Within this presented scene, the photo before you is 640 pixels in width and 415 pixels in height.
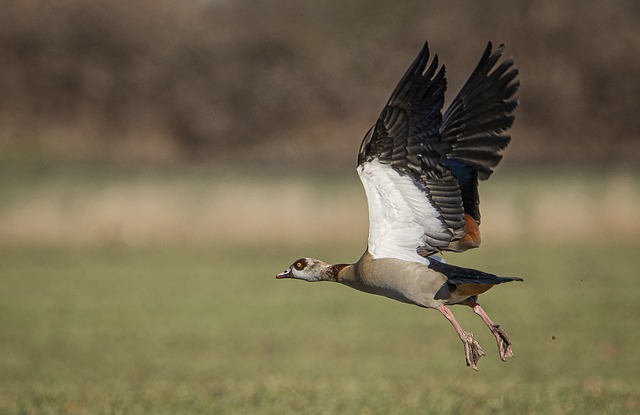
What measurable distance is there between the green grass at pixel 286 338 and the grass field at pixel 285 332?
3cm

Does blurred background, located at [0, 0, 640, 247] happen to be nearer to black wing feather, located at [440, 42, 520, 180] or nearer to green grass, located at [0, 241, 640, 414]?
green grass, located at [0, 241, 640, 414]

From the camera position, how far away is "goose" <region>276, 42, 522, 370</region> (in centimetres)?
630

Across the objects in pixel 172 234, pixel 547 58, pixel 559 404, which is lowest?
pixel 559 404

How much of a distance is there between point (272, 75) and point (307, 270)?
141 ft

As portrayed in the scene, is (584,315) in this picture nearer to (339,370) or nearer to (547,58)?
(339,370)

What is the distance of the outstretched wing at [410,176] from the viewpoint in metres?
6.30

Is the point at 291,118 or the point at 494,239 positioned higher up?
the point at 291,118

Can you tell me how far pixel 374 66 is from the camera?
47250mm

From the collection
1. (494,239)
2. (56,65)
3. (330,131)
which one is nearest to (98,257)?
(494,239)

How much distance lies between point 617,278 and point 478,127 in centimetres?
1079

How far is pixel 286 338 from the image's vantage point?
44.7ft

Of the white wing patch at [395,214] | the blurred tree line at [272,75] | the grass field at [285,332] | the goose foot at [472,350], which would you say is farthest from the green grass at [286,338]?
the blurred tree line at [272,75]

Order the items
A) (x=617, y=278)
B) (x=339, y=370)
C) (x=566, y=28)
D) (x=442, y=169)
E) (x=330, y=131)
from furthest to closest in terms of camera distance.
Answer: (x=566, y=28) → (x=330, y=131) → (x=617, y=278) → (x=339, y=370) → (x=442, y=169)

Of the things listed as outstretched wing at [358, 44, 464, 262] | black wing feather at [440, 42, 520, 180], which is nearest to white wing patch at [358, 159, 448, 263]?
outstretched wing at [358, 44, 464, 262]
